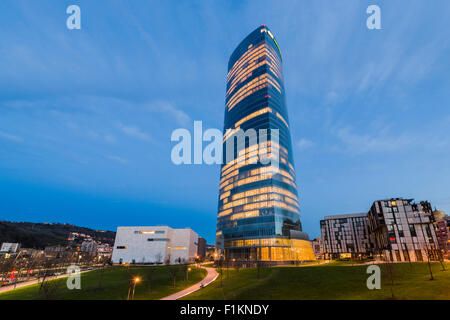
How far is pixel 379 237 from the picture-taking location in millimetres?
99750

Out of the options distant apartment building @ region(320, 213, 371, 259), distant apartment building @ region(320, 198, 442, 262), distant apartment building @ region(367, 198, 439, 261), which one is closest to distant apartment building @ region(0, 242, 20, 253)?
distant apartment building @ region(320, 213, 371, 259)

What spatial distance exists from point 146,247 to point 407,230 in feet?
401

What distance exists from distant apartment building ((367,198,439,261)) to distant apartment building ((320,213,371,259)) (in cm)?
5423

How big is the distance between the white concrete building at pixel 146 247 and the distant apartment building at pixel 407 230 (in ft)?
332

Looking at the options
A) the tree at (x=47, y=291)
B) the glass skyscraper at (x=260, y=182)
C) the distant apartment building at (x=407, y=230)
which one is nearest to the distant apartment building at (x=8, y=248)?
the glass skyscraper at (x=260, y=182)

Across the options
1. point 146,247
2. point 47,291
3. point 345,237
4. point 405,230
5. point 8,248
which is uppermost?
point 405,230

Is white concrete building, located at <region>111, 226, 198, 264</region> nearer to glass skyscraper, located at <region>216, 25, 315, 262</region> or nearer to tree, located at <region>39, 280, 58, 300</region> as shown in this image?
glass skyscraper, located at <region>216, 25, 315, 262</region>

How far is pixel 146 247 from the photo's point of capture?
119 m

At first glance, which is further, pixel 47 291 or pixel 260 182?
pixel 260 182

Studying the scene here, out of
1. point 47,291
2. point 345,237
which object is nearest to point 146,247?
point 47,291

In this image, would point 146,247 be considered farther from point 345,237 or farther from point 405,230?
point 345,237

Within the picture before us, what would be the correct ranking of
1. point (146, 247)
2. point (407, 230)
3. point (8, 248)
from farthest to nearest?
point (8, 248) < point (146, 247) < point (407, 230)
